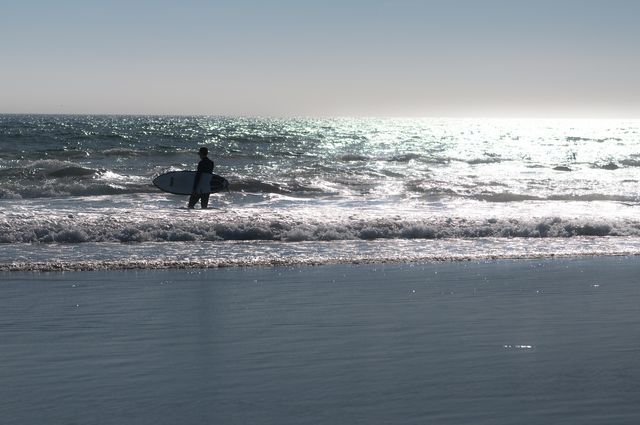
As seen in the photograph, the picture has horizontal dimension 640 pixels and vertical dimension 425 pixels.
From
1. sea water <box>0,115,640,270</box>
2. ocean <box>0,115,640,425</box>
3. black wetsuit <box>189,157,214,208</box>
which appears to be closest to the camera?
ocean <box>0,115,640,425</box>

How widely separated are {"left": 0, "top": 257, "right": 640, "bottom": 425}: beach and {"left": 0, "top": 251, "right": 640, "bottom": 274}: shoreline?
535mm

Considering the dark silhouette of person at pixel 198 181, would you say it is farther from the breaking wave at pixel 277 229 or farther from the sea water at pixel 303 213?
the breaking wave at pixel 277 229

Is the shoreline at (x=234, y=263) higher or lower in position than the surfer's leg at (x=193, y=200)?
higher

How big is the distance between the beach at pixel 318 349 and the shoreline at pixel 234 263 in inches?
21.1

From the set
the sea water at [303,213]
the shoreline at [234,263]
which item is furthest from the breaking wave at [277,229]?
the shoreline at [234,263]

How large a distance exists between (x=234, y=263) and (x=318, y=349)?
5.63 m

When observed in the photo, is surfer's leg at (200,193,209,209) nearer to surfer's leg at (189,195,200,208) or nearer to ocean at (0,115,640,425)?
surfer's leg at (189,195,200,208)

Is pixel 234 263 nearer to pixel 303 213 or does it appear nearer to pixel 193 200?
pixel 303 213

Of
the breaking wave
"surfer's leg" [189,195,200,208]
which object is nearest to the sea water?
the breaking wave

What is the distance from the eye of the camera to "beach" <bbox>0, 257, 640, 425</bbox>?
19.8 ft

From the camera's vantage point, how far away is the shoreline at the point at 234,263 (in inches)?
493

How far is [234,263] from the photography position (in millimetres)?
13109

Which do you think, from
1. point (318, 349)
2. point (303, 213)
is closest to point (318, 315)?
point (318, 349)

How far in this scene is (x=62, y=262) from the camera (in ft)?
42.7
